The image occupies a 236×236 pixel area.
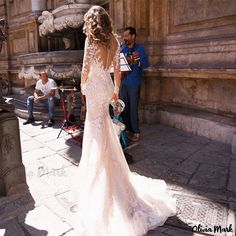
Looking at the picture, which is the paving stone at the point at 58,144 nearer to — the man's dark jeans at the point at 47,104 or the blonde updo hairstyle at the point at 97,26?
the man's dark jeans at the point at 47,104

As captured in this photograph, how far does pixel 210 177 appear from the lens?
3533 mm

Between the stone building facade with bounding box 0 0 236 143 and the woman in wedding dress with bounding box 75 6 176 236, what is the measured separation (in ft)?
8.29

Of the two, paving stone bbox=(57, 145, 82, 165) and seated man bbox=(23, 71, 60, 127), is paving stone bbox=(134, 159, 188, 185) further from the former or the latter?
seated man bbox=(23, 71, 60, 127)

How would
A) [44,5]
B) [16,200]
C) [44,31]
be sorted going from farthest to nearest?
[44,5] → [44,31] → [16,200]

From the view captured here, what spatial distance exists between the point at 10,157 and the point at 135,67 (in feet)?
8.59

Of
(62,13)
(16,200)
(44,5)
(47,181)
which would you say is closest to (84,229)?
(16,200)

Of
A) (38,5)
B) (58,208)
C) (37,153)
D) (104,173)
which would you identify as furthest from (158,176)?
(38,5)

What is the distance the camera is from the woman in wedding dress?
2.46 metres

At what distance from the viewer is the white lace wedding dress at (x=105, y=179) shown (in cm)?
249

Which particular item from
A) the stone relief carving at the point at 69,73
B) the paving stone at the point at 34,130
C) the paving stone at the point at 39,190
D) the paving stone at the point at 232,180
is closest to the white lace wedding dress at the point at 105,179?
the paving stone at the point at 39,190

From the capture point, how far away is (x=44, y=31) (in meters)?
7.20

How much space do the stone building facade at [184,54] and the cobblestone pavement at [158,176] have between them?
2.33 feet

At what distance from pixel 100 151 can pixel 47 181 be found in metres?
1.23

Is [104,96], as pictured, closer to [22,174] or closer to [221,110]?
[22,174]
